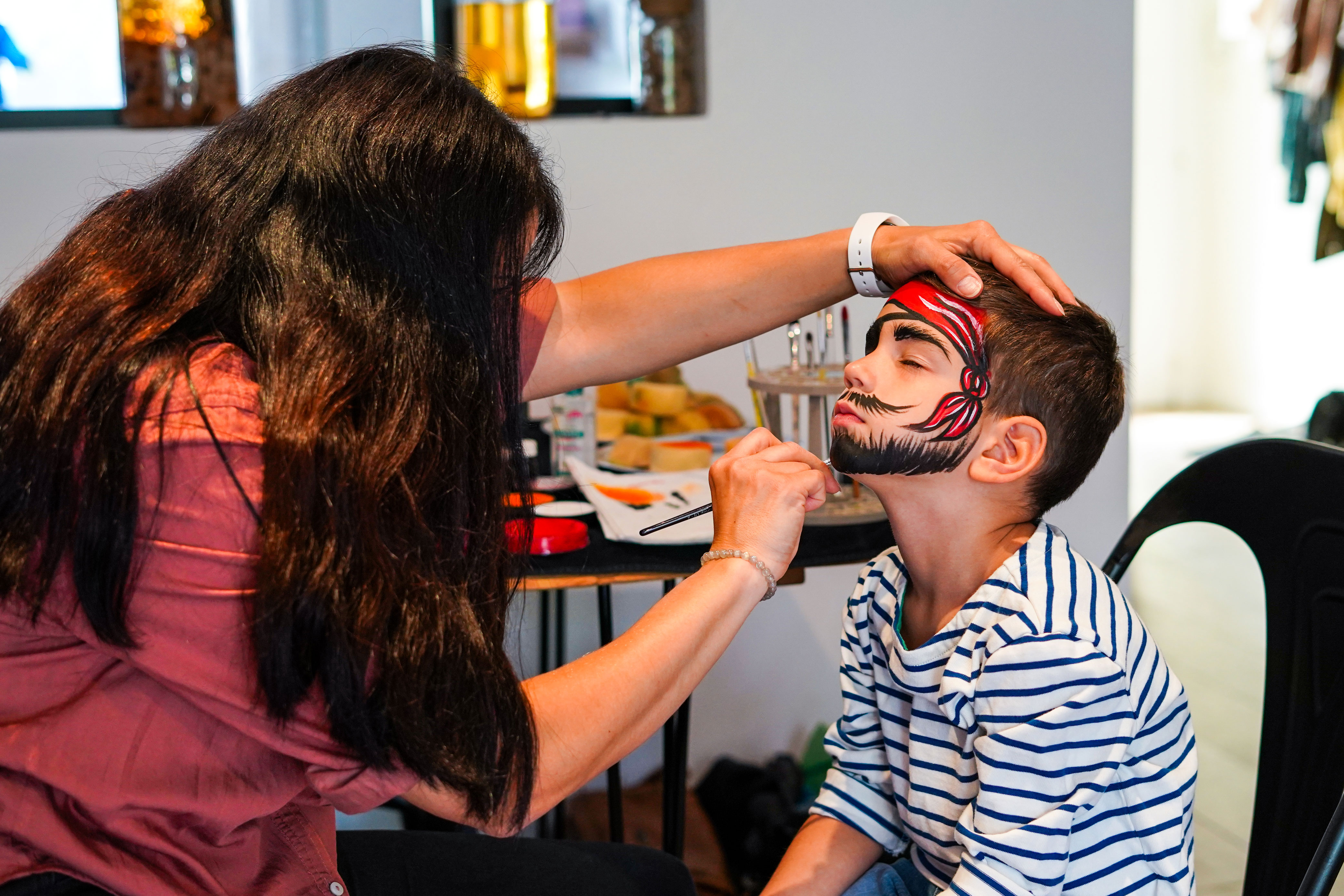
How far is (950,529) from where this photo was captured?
3.10 feet

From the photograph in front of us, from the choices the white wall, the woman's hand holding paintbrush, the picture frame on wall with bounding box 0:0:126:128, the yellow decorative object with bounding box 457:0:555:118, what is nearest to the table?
the woman's hand holding paintbrush

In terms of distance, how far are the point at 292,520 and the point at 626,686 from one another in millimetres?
271

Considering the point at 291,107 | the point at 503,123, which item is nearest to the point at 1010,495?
the point at 503,123

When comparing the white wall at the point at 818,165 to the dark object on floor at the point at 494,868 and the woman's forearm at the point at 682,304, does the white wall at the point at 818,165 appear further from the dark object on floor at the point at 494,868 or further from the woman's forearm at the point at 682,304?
the dark object on floor at the point at 494,868

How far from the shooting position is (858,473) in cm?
92

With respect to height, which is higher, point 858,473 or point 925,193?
point 925,193

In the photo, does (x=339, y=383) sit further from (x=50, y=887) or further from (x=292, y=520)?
(x=50, y=887)

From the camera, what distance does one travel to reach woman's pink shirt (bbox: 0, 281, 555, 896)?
0.68 metres

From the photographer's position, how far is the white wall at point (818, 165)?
82.2 inches

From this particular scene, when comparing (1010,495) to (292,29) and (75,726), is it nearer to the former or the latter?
(75,726)

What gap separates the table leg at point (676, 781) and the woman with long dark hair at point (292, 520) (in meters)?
0.70

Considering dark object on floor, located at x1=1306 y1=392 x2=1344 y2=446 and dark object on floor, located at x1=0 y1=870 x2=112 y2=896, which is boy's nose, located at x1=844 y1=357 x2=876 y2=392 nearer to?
dark object on floor, located at x1=0 y1=870 x2=112 y2=896

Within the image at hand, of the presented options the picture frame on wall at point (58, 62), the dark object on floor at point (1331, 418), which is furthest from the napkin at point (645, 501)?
the dark object on floor at point (1331, 418)

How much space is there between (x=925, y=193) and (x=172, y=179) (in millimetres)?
1656
